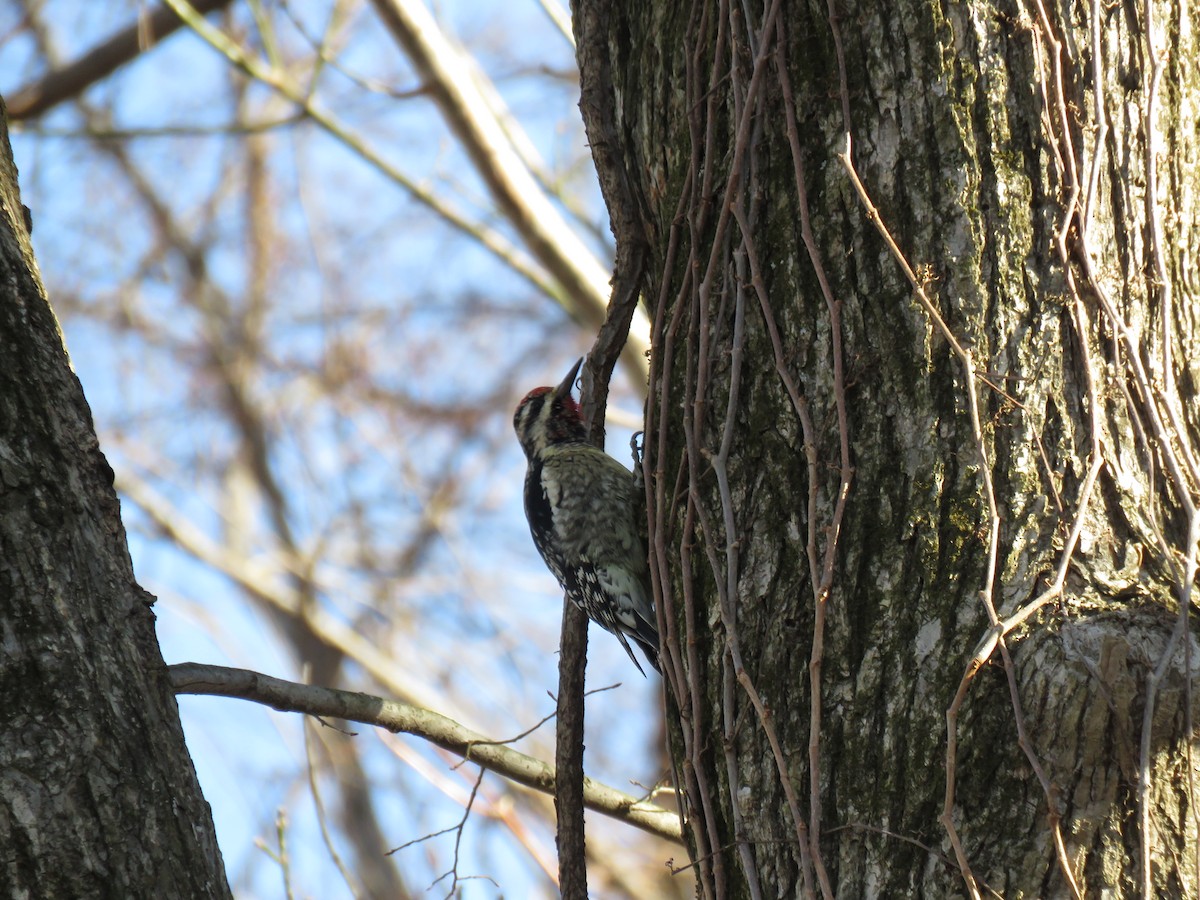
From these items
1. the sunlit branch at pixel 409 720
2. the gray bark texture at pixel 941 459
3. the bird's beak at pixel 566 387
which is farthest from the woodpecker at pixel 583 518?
the gray bark texture at pixel 941 459

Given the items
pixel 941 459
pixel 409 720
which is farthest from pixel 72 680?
pixel 941 459

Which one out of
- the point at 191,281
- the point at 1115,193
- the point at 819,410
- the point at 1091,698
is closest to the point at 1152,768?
the point at 1091,698

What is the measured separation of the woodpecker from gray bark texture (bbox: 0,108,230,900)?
1791 mm

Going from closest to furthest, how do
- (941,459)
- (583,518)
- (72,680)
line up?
(72,680), (941,459), (583,518)

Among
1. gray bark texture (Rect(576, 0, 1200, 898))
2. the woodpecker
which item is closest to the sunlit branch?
gray bark texture (Rect(576, 0, 1200, 898))

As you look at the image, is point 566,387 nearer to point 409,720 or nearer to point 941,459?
point 409,720

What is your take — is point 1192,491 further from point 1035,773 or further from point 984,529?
point 1035,773

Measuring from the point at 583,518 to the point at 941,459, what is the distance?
2.38 meters

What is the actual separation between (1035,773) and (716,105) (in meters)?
1.40

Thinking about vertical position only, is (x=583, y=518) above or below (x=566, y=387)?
below

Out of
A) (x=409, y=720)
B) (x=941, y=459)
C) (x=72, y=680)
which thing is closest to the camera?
(x=72, y=680)

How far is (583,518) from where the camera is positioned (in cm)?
440

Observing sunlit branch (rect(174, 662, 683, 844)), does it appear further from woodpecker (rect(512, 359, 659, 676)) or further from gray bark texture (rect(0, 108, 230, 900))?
woodpecker (rect(512, 359, 659, 676))

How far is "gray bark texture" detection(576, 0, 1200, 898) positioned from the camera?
75.4 inches
